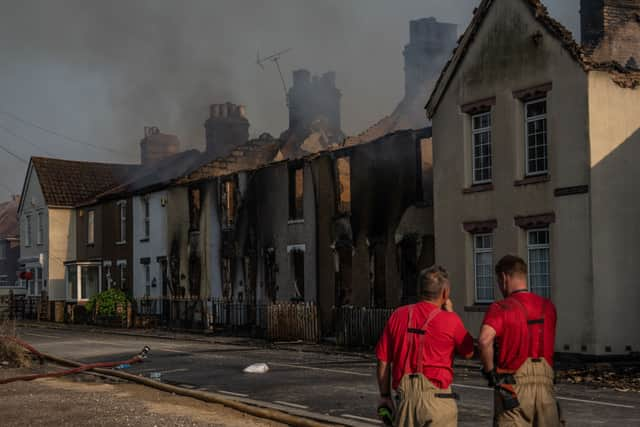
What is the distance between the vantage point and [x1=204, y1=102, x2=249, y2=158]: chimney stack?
1906 inches

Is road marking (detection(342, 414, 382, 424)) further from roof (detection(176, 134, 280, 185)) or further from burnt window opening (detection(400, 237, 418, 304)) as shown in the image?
roof (detection(176, 134, 280, 185))

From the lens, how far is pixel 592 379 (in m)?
16.5

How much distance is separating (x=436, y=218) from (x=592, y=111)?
18.1ft

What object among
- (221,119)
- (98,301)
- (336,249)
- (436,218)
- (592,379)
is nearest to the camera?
(592,379)

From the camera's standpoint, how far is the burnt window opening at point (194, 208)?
37156 millimetres

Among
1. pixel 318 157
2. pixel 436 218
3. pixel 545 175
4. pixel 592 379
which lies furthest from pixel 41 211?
pixel 592 379

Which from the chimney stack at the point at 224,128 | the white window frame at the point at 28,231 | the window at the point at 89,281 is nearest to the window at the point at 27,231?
the white window frame at the point at 28,231

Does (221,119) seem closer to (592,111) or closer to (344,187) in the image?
(344,187)

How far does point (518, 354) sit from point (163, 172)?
141ft

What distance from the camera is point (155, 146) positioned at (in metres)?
56.8

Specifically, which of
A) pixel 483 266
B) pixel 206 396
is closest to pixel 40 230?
pixel 483 266

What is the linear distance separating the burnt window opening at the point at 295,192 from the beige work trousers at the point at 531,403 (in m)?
24.4

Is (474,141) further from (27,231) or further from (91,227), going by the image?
(27,231)

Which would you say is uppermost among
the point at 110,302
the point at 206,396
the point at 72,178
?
the point at 72,178
